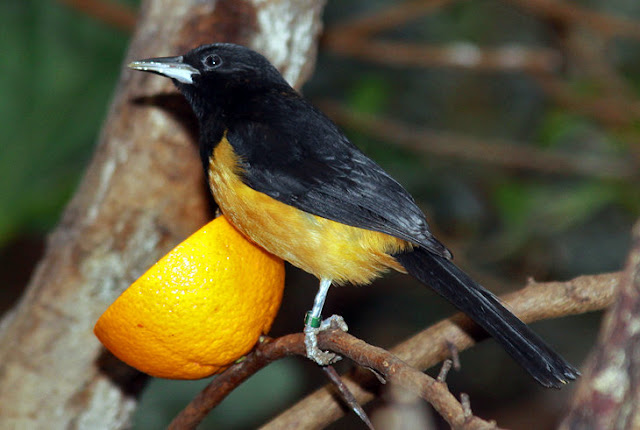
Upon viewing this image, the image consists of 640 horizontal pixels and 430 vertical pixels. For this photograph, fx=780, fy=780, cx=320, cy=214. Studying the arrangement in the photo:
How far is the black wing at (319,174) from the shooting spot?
79.9 inches

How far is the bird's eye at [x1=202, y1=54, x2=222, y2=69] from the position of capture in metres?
2.30

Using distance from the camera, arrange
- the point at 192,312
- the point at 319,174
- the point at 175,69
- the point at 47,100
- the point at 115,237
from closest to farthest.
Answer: the point at 192,312 → the point at 319,174 → the point at 175,69 → the point at 115,237 → the point at 47,100

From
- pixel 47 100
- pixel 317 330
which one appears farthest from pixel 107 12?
pixel 317 330

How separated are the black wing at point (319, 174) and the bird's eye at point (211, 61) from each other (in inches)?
8.7

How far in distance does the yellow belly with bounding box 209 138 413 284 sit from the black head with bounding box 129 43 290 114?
27 cm

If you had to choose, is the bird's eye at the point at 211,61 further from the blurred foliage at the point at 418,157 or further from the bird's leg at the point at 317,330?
the blurred foliage at the point at 418,157

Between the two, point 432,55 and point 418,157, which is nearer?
point 432,55

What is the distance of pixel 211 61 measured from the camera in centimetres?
231

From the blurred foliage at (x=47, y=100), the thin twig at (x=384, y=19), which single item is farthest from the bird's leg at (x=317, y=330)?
the thin twig at (x=384, y=19)

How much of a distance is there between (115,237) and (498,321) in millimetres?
1218

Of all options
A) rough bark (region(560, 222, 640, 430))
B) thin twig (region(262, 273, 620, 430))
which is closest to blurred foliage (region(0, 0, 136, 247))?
thin twig (region(262, 273, 620, 430))

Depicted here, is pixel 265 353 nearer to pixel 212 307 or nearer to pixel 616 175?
pixel 212 307

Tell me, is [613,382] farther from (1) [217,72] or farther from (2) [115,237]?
(2) [115,237]

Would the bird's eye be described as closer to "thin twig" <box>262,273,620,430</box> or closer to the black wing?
the black wing
